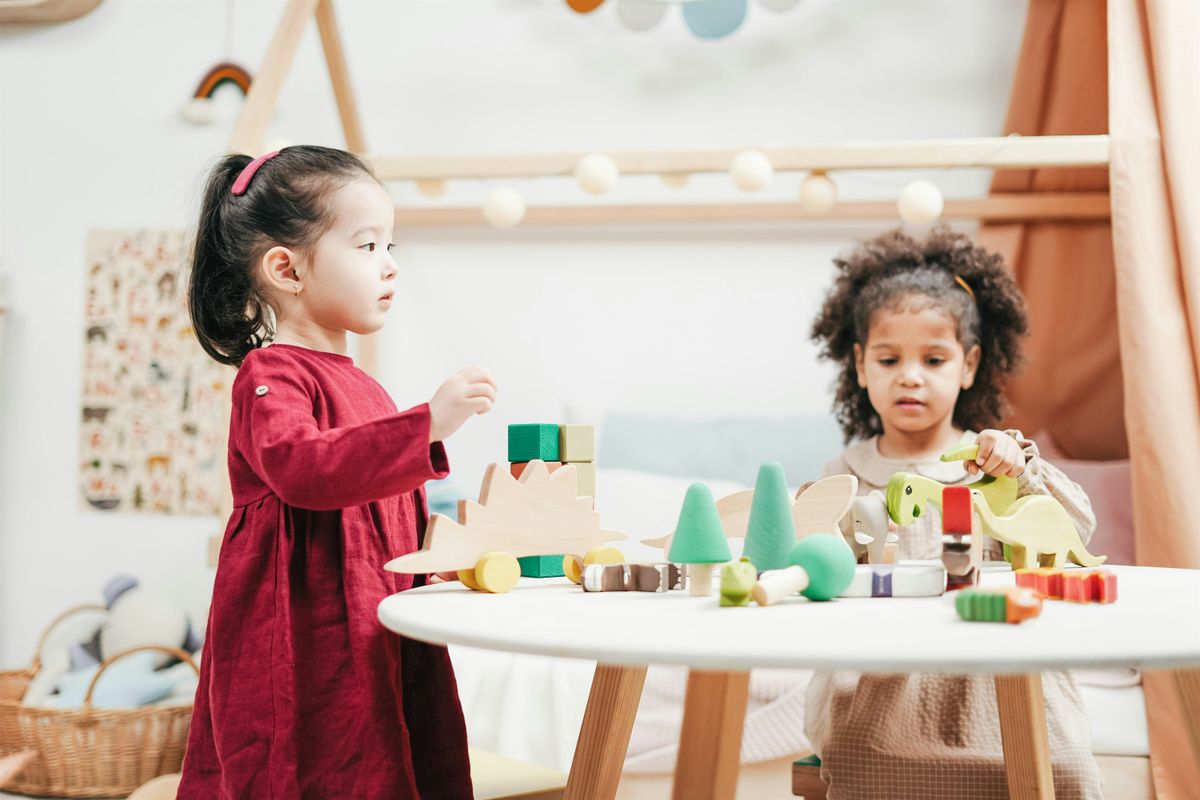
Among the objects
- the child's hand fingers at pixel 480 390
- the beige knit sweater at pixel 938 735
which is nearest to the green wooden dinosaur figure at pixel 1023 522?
the beige knit sweater at pixel 938 735

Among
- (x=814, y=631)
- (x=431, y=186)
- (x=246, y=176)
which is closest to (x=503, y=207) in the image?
(x=431, y=186)

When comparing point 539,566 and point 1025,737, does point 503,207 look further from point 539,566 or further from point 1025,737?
Answer: point 1025,737

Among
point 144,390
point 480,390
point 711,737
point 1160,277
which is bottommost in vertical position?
point 711,737

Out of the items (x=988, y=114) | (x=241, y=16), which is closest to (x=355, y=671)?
(x=988, y=114)

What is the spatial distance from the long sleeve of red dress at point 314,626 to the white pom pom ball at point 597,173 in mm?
827

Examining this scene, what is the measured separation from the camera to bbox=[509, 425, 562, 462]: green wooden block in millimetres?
916

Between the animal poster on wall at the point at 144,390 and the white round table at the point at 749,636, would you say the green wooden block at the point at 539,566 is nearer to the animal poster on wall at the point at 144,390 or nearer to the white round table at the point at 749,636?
the white round table at the point at 749,636

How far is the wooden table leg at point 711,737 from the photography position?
596 mm

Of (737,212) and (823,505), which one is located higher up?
(737,212)

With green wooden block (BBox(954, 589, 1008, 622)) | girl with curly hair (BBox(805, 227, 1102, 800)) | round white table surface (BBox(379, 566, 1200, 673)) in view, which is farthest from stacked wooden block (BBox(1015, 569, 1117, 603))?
girl with curly hair (BBox(805, 227, 1102, 800))

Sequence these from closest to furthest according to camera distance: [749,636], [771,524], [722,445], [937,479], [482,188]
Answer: [749,636] < [771,524] < [937,479] < [722,445] < [482,188]

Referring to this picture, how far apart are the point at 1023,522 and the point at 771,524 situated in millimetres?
223

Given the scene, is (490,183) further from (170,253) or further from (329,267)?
(329,267)

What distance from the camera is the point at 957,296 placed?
1.46 m
